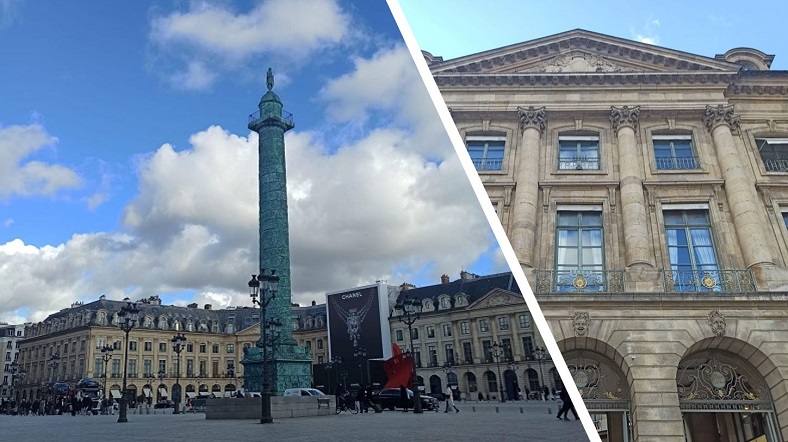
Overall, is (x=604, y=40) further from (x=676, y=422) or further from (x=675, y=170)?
(x=676, y=422)

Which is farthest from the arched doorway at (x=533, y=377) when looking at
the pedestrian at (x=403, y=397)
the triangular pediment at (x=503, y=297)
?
the pedestrian at (x=403, y=397)

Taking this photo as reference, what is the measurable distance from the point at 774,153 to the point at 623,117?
10.5 feet

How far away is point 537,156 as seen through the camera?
38.5 ft

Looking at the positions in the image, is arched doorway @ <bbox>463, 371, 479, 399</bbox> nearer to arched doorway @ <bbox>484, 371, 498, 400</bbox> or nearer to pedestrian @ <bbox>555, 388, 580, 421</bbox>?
arched doorway @ <bbox>484, 371, 498, 400</bbox>

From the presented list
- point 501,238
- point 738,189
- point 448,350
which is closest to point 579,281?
point 738,189

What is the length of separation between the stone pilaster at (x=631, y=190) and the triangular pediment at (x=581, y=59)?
3.43ft

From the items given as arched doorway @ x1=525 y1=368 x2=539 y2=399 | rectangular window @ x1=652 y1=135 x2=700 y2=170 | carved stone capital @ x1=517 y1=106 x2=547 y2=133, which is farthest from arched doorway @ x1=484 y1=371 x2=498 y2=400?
arched doorway @ x1=525 y1=368 x2=539 y2=399

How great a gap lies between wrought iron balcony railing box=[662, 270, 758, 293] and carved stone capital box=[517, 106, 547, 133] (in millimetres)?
3444

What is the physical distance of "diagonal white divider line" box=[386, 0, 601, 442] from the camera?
2.76 metres

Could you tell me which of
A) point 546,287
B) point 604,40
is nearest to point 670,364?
point 546,287

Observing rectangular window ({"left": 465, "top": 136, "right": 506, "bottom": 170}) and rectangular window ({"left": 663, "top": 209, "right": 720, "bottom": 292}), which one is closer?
rectangular window ({"left": 663, "top": 209, "right": 720, "bottom": 292})

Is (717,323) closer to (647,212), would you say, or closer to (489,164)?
(647,212)

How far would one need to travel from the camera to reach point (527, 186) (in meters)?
10.9

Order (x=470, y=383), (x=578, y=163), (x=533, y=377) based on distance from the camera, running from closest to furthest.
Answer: (x=533, y=377)
(x=578, y=163)
(x=470, y=383)
